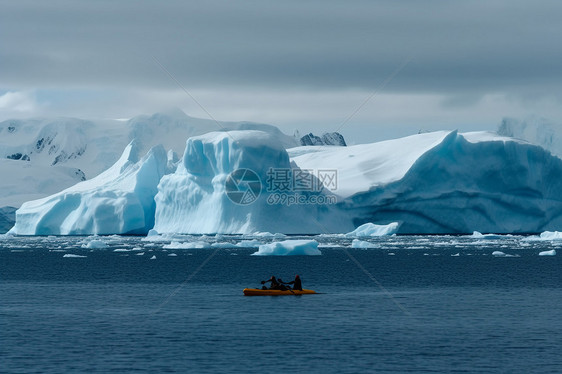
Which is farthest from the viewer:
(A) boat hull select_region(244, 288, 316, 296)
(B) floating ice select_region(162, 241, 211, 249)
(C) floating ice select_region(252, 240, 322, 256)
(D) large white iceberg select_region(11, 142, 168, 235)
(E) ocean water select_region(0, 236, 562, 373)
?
(D) large white iceberg select_region(11, 142, 168, 235)

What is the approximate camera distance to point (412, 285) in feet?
131

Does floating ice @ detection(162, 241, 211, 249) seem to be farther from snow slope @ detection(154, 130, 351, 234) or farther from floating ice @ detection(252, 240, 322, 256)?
floating ice @ detection(252, 240, 322, 256)

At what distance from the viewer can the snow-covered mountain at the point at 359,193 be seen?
74.0 metres

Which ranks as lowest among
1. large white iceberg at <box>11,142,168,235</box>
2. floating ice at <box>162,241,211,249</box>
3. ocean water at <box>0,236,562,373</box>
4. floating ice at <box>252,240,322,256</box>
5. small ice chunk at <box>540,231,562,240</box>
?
ocean water at <box>0,236,562,373</box>

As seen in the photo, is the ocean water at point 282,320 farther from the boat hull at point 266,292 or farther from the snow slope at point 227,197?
the snow slope at point 227,197

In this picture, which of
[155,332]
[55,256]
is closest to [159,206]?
[55,256]

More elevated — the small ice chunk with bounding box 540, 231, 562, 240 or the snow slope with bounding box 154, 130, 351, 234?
the snow slope with bounding box 154, 130, 351, 234

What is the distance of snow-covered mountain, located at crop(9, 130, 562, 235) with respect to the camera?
243 ft

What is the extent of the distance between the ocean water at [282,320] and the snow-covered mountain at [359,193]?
71.4 ft

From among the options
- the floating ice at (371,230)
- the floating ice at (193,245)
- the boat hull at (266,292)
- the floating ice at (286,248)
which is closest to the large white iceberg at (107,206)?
the floating ice at (193,245)

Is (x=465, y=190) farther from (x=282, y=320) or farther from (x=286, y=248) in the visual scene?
(x=282, y=320)

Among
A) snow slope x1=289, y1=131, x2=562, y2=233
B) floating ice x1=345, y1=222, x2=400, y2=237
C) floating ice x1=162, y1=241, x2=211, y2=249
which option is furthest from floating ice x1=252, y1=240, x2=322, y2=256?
snow slope x1=289, y1=131, x2=562, y2=233

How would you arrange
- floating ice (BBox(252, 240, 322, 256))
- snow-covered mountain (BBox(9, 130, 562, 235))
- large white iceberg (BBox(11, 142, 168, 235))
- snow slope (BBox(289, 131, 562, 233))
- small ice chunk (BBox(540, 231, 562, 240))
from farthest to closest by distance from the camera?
large white iceberg (BBox(11, 142, 168, 235))
snow slope (BBox(289, 131, 562, 233))
snow-covered mountain (BBox(9, 130, 562, 235))
small ice chunk (BBox(540, 231, 562, 240))
floating ice (BBox(252, 240, 322, 256))

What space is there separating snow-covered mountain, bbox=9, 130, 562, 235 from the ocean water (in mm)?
21763
